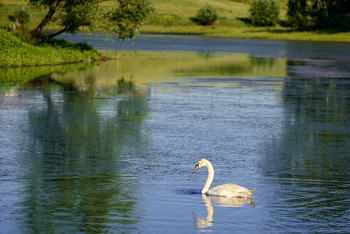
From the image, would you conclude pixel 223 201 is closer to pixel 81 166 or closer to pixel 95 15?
pixel 81 166

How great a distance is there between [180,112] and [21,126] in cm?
529

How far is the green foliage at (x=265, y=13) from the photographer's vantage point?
436 ft

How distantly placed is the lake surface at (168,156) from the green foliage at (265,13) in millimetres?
105609

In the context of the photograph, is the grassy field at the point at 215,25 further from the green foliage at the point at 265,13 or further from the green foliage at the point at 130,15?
the green foliage at the point at 130,15

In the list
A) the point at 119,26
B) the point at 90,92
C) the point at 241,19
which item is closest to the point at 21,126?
the point at 90,92

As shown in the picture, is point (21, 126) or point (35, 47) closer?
point (21, 126)

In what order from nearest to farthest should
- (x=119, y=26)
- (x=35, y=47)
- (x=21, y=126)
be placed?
1. (x=21, y=126)
2. (x=35, y=47)
3. (x=119, y=26)

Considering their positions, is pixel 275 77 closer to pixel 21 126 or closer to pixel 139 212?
pixel 21 126

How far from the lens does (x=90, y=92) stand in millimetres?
26000

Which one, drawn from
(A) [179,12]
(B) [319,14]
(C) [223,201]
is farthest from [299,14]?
(C) [223,201]

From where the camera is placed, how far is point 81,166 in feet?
42.9

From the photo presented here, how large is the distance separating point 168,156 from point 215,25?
402 ft

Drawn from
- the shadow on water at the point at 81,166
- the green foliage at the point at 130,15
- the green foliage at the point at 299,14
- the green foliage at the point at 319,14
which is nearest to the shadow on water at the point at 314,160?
the shadow on water at the point at 81,166

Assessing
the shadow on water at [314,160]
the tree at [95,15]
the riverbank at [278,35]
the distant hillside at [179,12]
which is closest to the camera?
the shadow on water at [314,160]
